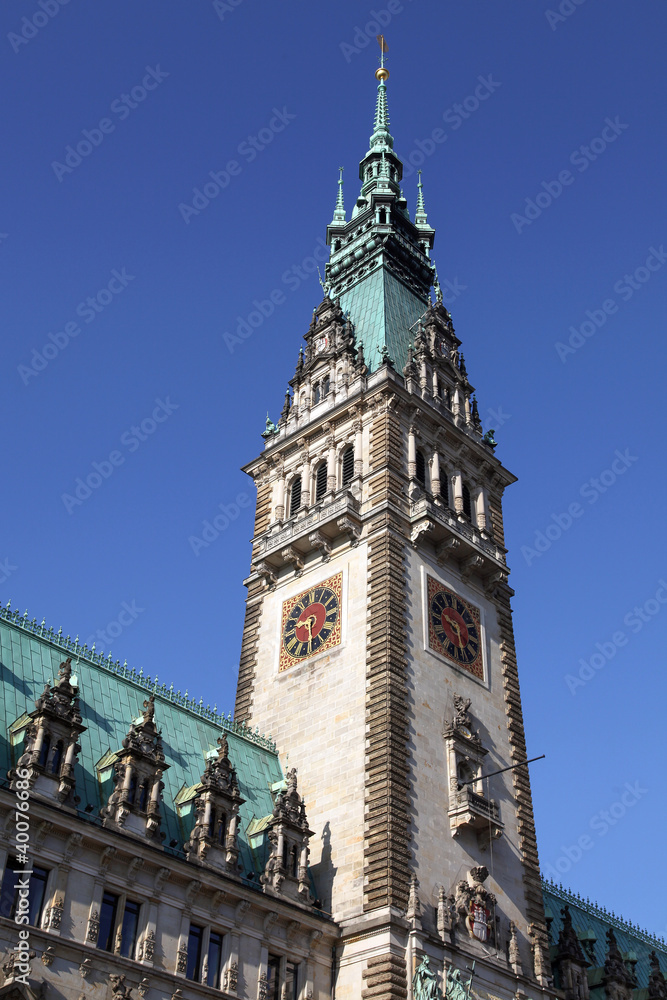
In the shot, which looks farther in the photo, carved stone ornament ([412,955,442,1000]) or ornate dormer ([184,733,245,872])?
ornate dormer ([184,733,245,872])

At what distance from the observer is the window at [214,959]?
126 feet

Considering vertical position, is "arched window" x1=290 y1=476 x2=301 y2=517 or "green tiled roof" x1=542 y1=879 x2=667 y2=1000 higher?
"arched window" x1=290 y1=476 x2=301 y2=517

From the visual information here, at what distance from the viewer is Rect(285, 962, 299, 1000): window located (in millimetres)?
40250

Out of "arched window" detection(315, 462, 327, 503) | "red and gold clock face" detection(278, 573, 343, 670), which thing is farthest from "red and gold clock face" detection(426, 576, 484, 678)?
"arched window" detection(315, 462, 327, 503)

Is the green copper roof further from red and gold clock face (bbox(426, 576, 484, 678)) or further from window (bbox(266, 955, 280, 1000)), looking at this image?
window (bbox(266, 955, 280, 1000))

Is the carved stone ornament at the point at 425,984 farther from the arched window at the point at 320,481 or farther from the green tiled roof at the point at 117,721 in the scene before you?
the arched window at the point at 320,481

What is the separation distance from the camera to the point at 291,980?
40.7m

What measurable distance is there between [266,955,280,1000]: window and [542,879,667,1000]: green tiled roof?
20.4 meters

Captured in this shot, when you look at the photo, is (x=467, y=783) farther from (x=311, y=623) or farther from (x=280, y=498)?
(x=280, y=498)

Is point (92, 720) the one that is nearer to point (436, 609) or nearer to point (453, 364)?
point (436, 609)

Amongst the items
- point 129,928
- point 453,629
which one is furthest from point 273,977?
point 453,629

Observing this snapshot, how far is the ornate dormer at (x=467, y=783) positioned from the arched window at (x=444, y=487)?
12556 mm

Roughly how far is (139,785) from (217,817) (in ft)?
12.4

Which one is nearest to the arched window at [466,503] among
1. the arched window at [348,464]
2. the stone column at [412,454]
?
the stone column at [412,454]
